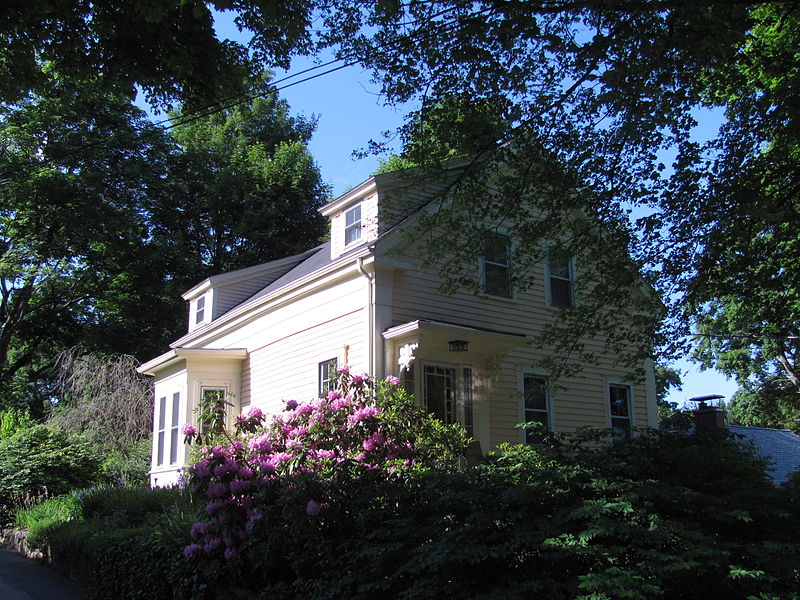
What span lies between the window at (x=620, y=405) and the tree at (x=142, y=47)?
10.8m

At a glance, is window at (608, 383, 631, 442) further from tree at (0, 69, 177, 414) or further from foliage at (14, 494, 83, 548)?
tree at (0, 69, 177, 414)

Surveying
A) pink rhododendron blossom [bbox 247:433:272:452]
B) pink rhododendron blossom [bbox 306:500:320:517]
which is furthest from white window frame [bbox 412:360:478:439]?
pink rhododendron blossom [bbox 306:500:320:517]

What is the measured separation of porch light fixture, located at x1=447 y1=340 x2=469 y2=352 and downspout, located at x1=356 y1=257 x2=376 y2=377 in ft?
4.64

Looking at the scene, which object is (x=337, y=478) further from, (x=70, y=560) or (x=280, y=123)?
(x=280, y=123)

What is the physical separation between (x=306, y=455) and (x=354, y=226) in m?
7.06

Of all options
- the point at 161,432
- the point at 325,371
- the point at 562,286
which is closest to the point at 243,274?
the point at 161,432

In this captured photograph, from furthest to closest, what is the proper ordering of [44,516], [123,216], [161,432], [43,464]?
[123,216] < [161,432] < [43,464] < [44,516]

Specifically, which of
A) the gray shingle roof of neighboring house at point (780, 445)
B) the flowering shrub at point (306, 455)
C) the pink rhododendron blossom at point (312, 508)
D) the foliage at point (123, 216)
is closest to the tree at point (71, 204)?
the foliage at point (123, 216)

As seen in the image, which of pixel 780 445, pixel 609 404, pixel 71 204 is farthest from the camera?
pixel 71 204

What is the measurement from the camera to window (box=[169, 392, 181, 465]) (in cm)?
1598

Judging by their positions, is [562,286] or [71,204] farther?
[71,204]

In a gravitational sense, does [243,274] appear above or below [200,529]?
above

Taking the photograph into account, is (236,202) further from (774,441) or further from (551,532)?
(551,532)

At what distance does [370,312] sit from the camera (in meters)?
11.5
